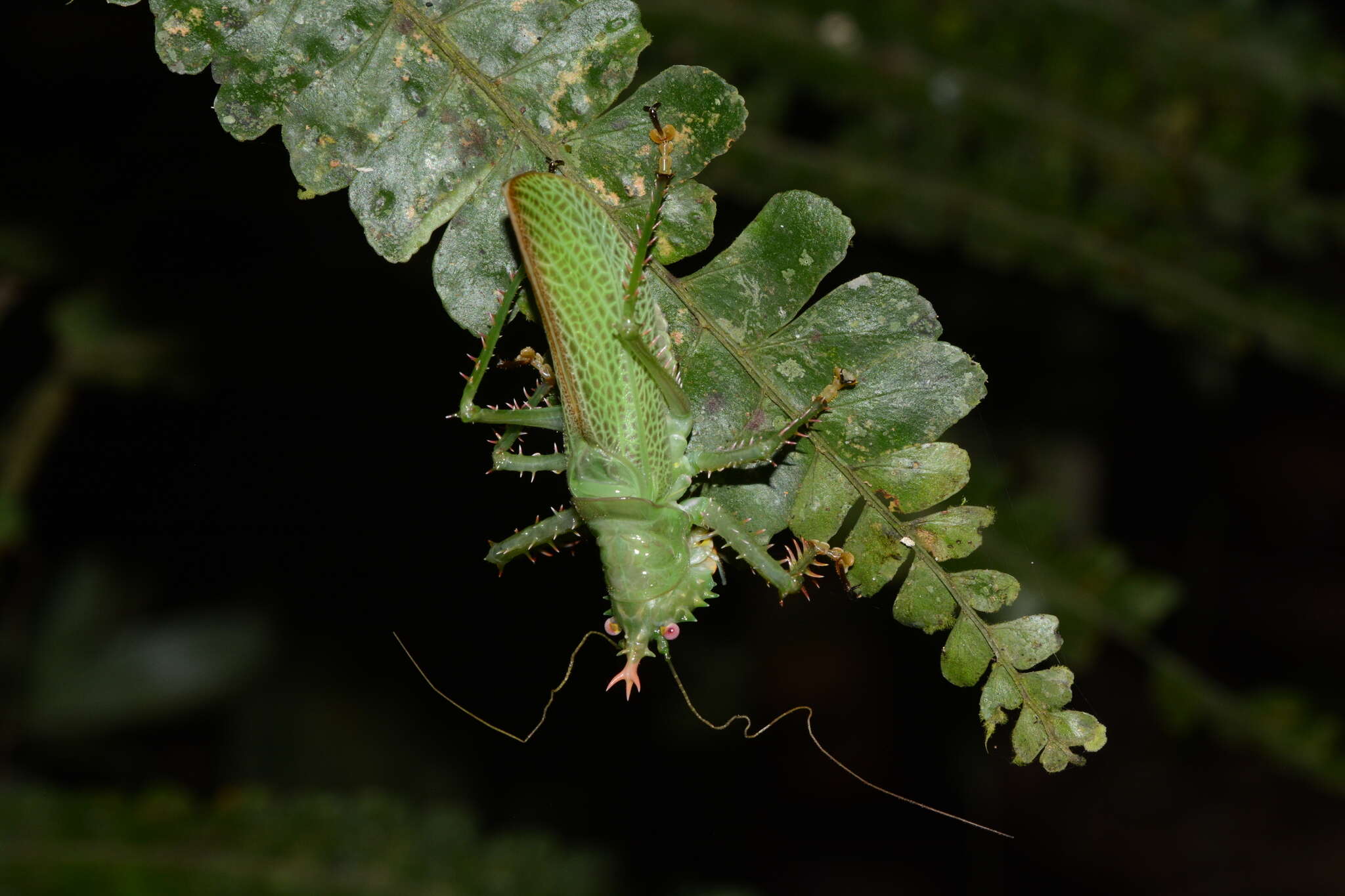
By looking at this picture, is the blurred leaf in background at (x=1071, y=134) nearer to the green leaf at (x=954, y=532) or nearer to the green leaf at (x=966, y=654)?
the green leaf at (x=954, y=532)

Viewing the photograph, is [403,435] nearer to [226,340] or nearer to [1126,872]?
[226,340]

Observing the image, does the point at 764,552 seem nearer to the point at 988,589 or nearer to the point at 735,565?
the point at 735,565

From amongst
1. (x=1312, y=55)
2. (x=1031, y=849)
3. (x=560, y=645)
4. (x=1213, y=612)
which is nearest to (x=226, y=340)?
(x=560, y=645)

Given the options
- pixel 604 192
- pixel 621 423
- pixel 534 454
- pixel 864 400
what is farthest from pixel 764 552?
pixel 604 192

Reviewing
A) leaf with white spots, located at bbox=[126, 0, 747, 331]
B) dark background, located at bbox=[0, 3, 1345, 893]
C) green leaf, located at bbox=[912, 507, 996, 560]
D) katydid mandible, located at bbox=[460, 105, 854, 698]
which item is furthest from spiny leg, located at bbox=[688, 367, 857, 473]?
dark background, located at bbox=[0, 3, 1345, 893]

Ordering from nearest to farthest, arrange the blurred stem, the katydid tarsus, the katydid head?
the katydid tarsus, the katydid head, the blurred stem

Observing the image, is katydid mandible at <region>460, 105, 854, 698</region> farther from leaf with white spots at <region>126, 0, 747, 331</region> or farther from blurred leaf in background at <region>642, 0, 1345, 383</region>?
blurred leaf in background at <region>642, 0, 1345, 383</region>

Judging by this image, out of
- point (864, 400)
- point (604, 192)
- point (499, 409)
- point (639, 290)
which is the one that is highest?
point (604, 192)

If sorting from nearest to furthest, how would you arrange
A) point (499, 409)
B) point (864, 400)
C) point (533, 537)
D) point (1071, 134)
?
point (864, 400) < point (499, 409) < point (533, 537) < point (1071, 134)
